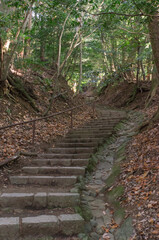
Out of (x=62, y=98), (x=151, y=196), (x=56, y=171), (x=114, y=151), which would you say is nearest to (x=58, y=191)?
(x=56, y=171)

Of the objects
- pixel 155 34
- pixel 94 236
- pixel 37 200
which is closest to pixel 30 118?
pixel 37 200

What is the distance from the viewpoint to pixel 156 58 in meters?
6.54

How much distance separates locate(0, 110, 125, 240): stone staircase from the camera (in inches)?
124

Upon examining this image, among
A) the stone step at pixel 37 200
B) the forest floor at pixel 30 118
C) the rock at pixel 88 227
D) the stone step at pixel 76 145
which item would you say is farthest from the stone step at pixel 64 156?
the rock at pixel 88 227

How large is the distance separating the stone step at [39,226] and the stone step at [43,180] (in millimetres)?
1234

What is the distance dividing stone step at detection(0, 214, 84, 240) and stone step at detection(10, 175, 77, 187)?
48.6 inches

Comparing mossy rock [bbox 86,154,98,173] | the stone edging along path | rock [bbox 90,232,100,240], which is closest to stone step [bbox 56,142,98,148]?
the stone edging along path

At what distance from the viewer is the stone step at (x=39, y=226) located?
10.1ft

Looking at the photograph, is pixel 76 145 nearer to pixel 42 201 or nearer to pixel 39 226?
pixel 42 201

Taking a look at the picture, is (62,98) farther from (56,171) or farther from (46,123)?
(56,171)

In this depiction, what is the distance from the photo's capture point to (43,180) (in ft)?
15.1

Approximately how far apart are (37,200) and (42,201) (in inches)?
3.7

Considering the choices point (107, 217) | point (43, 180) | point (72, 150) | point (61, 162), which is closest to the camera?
point (107, 217)

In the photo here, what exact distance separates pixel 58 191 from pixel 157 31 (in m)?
5.57
